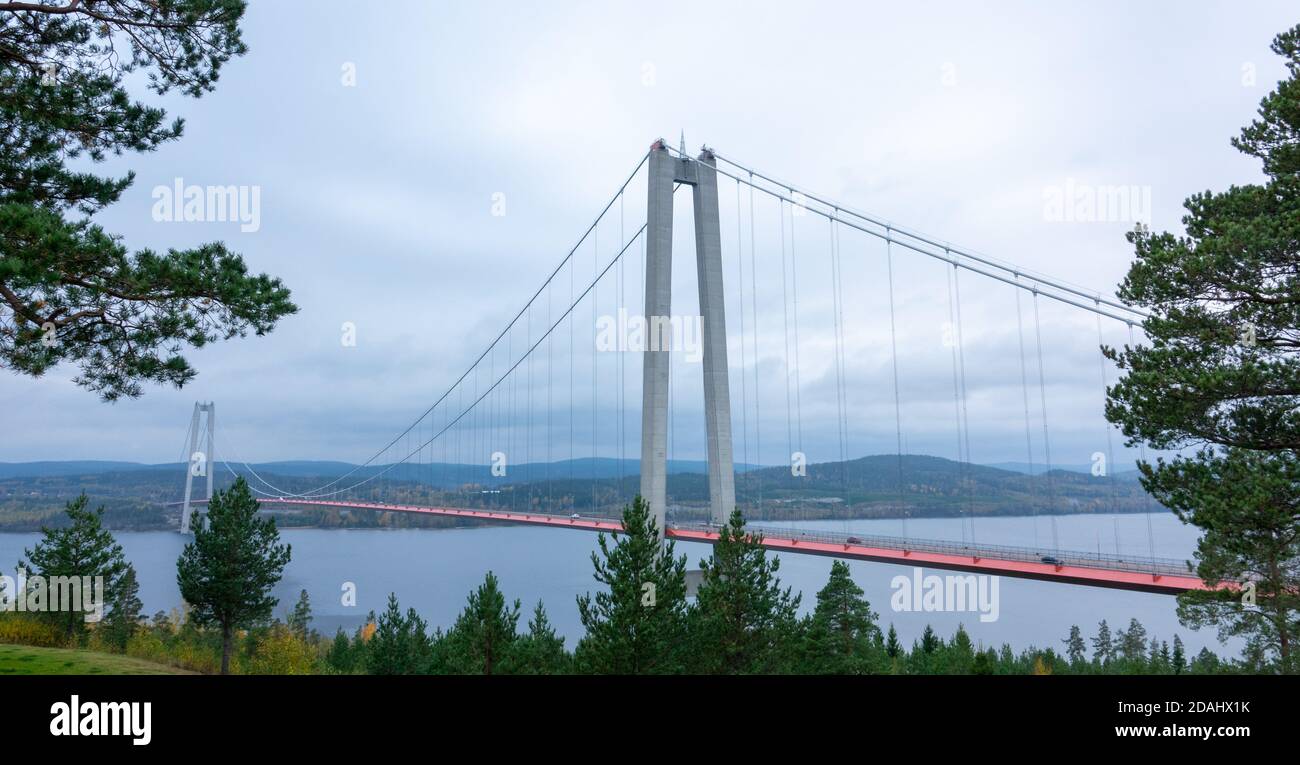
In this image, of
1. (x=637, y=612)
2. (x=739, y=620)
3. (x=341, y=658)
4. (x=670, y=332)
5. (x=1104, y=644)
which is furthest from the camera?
(x=1104, y=644)

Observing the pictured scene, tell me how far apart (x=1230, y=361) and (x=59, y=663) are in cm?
1872

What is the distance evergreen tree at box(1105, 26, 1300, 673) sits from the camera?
9.20 meters

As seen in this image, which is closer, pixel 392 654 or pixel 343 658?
pixel 392 654

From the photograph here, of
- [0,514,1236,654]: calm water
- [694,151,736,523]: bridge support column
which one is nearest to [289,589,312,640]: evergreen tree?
[0,514,1236,654]: calm water

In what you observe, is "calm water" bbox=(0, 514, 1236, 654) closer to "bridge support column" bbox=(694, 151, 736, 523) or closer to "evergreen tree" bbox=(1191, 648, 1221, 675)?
"evergreen tree" bbox=(1191, 648, 1221, 675)

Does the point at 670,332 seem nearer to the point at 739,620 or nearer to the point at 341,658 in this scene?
the point at 739,620

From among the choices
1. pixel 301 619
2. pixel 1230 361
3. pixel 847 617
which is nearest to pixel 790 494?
pixel 847 617

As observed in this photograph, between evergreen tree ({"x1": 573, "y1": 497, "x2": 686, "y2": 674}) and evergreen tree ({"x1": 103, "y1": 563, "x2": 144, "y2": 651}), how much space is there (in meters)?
15.1

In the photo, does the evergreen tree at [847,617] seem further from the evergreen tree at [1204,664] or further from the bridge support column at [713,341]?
the evergreen tree at [1204,664]

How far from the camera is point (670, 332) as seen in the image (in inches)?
1009
